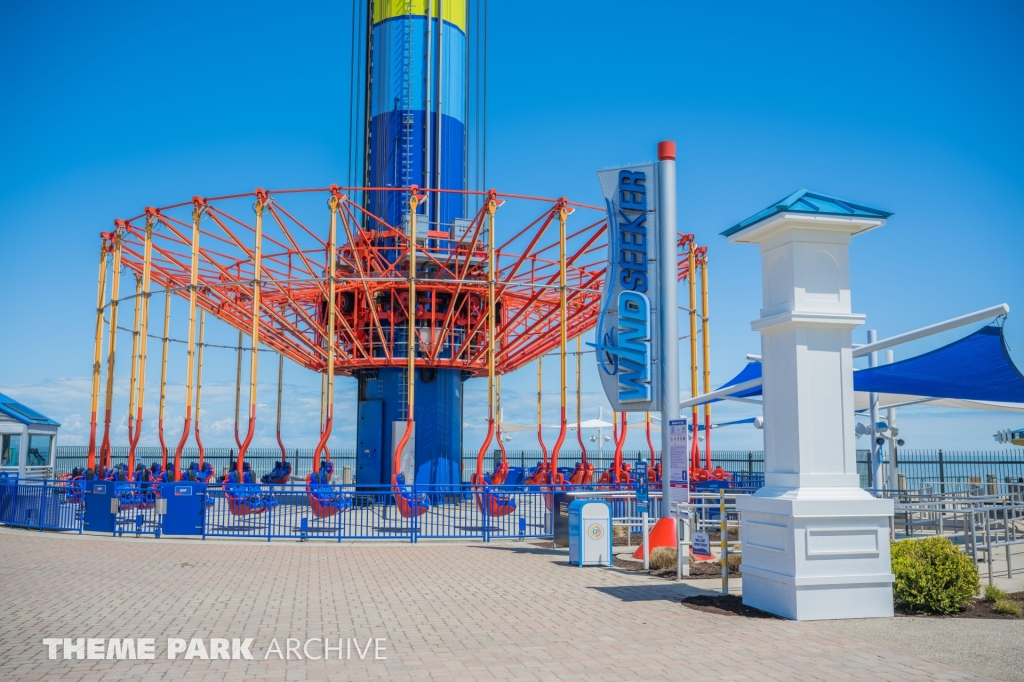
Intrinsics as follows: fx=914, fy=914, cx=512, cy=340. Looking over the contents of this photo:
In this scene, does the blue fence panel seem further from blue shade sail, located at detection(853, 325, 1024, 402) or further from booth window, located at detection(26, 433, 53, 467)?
booth window, located at detection(26, 433, 53, 467)

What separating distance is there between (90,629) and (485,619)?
14.6 feet

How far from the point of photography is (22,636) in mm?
9766

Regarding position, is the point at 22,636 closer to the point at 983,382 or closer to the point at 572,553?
the point at 572,553

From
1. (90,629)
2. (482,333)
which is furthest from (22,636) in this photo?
(482,333)

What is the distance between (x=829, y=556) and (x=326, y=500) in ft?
45.5

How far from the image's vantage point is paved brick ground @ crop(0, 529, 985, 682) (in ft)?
27.1

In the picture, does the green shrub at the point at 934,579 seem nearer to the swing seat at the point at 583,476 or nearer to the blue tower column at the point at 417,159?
the swing seat at the point at 583,476

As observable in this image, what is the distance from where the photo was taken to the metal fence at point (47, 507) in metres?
Answer: 22.3

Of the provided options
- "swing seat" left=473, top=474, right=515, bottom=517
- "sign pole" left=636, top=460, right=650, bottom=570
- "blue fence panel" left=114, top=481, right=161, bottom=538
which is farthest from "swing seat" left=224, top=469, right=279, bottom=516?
"sign pole" left=636, top=460, right=650, bottom=570

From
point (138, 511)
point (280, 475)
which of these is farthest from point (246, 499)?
point (280, 475)

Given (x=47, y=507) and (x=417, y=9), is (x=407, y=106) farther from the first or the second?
(x=47, y=507)

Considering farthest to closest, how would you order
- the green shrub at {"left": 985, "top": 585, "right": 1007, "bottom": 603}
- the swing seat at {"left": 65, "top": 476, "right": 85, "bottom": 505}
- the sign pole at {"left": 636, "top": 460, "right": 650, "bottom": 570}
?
the swing seat at {"left": 65, "top": 476, "right": 85, "bottom": 505} → the sign pole at {"left": 636, "top": 460, "right": 650, "bottom": 570} → the green shrub at {"left": 985, "top": 585, "right": 1007, "bottom": 603}

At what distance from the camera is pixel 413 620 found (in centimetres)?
1086

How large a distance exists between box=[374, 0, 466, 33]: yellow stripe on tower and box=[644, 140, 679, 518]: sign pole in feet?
60.9
